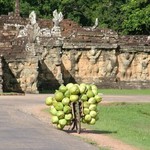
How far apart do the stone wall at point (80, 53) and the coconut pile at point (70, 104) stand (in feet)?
66.3

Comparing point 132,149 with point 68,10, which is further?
point 68,10

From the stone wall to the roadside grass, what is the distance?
36.2 ft

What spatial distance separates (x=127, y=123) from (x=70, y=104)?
5.92 m

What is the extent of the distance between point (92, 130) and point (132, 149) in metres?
3.83

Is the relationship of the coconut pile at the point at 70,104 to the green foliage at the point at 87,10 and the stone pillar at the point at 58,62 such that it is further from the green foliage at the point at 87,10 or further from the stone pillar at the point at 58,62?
the green foliage at the point at 87,10

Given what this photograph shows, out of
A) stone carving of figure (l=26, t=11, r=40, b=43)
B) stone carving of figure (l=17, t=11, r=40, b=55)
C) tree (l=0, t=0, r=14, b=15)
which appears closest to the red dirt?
stone carving of figure (l=17, t=11, r=40, b=55)

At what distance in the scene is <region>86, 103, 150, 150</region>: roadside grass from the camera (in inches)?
661

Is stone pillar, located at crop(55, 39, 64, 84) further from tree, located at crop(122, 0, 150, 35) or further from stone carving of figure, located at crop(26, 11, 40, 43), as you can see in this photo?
tree, located at crop(122, 0, 150, 35)

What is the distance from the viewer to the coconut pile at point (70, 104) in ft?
Answer: 54.3

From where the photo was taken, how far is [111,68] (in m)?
43.3

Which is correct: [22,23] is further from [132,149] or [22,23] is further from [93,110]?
[132,149]

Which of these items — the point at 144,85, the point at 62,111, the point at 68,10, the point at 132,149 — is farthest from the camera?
the point at 68,10

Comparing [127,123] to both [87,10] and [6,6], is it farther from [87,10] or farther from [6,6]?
[87,10]

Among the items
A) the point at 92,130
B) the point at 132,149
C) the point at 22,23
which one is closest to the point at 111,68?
the point at 22,23
